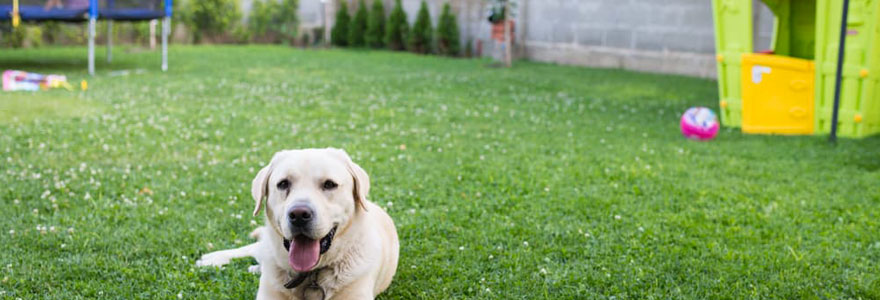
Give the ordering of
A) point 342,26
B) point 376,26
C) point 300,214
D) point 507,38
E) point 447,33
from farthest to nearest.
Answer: point 342,26 → point 376,26 → point 447,33 → point 507,38 → point 300,214

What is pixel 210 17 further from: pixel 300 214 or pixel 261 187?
pixel 300 214

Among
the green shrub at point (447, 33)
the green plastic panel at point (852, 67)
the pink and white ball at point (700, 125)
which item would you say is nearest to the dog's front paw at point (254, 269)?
the pink and white ball at point (700, 125)

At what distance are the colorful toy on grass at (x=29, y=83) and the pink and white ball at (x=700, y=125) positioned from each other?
7.11m

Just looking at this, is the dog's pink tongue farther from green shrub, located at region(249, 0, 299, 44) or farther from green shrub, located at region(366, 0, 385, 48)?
green shrub, located at region(249, 0, 299, 44)

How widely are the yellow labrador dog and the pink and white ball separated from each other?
16.1ft

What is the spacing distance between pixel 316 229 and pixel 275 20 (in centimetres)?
1717

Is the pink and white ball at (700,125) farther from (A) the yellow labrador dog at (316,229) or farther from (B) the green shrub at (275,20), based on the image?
(B) the green shrub at (275,20)

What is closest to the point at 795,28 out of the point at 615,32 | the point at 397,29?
the point at 615,32

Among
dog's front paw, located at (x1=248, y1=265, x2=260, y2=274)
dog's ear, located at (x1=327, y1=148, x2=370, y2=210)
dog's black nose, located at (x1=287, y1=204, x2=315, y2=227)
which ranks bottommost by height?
dog's front paw, located at (x1=248, y1=265, x2=260, y2=274)

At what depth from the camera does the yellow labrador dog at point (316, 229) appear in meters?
2.83

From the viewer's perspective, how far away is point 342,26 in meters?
18.7

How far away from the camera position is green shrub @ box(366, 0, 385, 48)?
18.1 meters

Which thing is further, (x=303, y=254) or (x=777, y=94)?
(x=777, y=94)

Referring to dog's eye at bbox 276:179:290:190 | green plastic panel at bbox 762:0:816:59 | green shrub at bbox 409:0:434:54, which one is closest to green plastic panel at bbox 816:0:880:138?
green plastic panel at bbox 762:0:816:59
